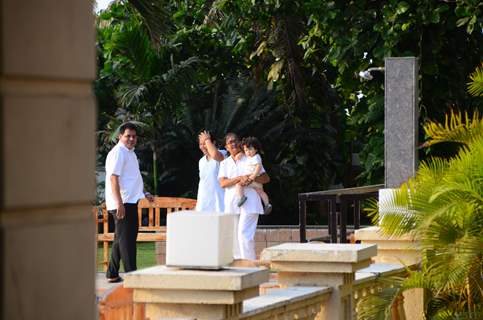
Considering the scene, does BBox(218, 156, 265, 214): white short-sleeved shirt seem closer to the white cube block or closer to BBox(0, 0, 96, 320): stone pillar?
the white cube block

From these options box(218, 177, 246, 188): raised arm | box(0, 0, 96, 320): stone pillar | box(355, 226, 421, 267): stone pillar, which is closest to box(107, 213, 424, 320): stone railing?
box(355, 226, 421, 267): stone pillar

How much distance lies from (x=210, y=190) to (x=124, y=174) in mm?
2499

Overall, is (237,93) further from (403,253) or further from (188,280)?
(188,280)

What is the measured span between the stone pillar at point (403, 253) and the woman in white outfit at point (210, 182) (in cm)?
686

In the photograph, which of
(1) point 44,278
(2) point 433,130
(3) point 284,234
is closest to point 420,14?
(3) point 284,234

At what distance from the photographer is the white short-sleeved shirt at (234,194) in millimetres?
16234

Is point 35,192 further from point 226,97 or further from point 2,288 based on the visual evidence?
point 226,97

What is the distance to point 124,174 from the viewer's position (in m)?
14.3

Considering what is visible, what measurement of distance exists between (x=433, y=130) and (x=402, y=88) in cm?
233

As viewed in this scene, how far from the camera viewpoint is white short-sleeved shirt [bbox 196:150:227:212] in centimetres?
1656

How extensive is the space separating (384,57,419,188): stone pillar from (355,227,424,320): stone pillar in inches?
134

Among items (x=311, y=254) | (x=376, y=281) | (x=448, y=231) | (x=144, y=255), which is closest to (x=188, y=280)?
(x=311, y=254)

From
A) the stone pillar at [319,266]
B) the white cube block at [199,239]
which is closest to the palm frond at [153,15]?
the stone pillar at [319,266]

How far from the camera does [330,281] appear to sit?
718 cm
